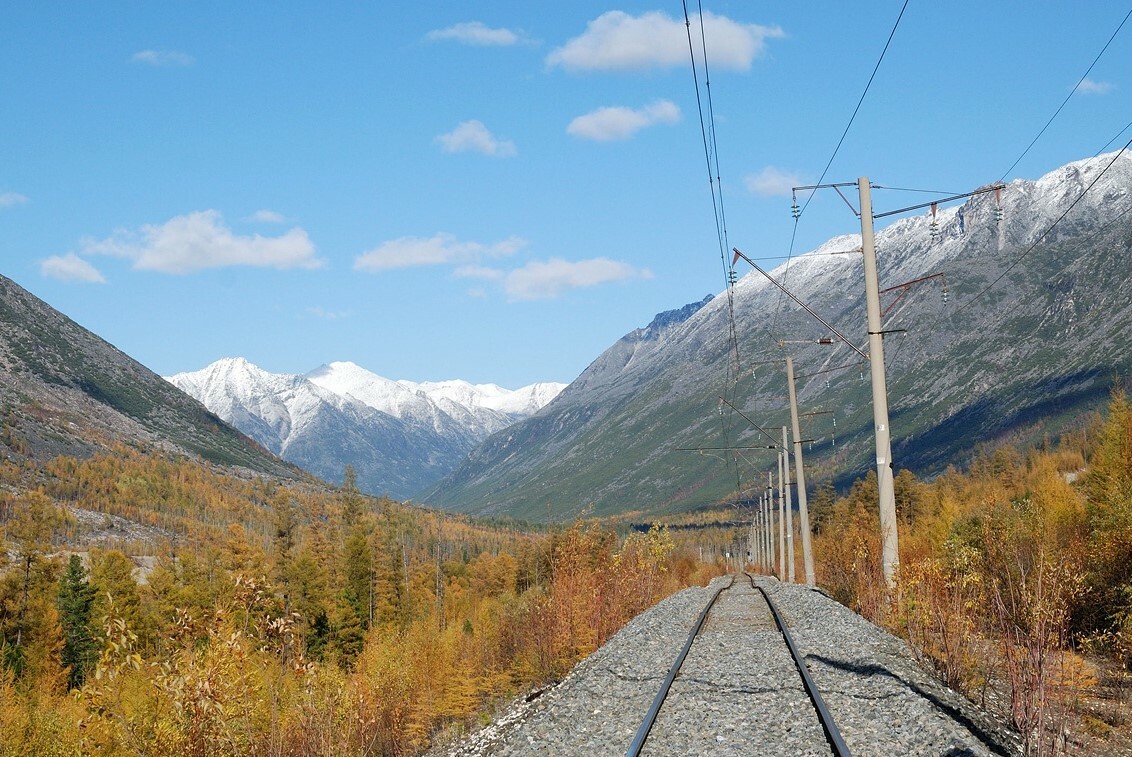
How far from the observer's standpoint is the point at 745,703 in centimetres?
1094

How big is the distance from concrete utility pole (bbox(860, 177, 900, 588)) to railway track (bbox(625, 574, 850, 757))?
244cm

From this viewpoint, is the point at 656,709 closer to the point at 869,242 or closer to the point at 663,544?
the point at 869,242

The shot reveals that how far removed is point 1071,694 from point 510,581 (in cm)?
8971

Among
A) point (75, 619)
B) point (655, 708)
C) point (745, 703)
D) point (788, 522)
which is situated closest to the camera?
point (655, 708)

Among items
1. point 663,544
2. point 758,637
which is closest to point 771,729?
point 758,637

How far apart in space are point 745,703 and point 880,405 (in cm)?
950

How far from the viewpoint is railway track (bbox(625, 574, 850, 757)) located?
29.6 feet

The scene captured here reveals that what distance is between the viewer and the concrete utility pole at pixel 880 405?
17.5 m

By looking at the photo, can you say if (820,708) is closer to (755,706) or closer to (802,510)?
(755,706)

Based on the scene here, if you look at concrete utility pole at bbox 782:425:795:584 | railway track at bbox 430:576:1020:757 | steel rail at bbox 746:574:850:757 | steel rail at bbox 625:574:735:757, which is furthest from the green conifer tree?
steel rail at bbox 746:574:850:757

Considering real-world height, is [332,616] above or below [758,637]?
below

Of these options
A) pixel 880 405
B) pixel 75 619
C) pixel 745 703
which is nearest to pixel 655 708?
pixel 745 703

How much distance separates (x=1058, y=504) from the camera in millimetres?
47094

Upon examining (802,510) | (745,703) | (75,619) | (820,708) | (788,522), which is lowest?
(75,619)
